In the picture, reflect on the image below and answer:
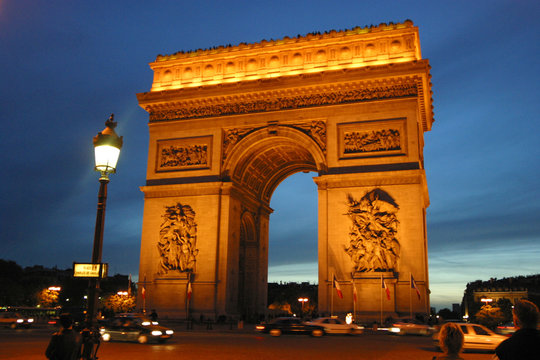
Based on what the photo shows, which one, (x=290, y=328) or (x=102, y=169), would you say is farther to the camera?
(x=290, y=328)

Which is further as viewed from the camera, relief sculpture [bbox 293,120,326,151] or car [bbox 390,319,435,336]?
relief sculpture [bbox 293,120,326,151]

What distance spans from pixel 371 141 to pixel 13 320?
2448 cm

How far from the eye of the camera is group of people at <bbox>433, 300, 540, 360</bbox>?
4.32 m

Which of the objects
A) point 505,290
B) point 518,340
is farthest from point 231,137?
point 505,290

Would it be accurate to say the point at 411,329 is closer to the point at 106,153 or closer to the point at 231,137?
the point at 231,137

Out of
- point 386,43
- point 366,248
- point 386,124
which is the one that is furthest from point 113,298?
point 386,43

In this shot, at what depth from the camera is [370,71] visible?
106 ft

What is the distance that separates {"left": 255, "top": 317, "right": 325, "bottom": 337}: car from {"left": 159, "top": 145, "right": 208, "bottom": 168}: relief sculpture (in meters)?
12.8

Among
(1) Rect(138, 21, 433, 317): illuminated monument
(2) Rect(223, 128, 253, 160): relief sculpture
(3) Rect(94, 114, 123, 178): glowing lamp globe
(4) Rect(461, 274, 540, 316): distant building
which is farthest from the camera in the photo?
(4) Rect(461, 274, 540, 316): distant building

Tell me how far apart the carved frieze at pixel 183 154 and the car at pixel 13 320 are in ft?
41.0

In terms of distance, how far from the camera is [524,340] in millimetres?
4348

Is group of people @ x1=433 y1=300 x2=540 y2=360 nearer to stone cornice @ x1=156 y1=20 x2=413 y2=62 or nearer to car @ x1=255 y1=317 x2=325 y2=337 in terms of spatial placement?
car @ x1=255 y1=317 x2=325 y2=337

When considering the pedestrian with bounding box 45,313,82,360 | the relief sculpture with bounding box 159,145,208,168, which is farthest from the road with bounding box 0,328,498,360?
the relief sculpture with bounding box 159,145,208,168

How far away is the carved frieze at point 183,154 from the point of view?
35.5m
